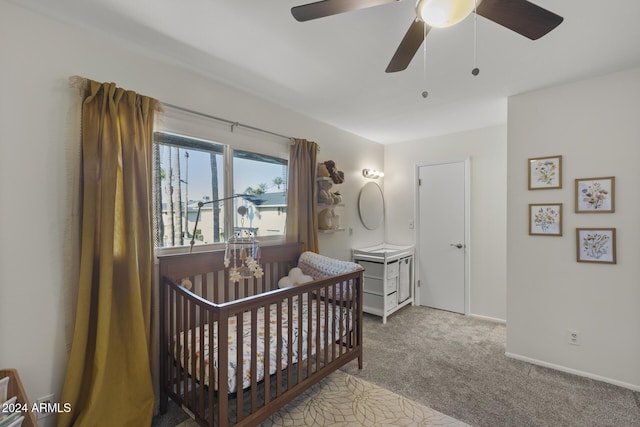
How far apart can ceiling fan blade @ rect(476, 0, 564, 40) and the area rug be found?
2.10m

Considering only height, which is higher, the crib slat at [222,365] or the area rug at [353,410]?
the crib slat at [222,365]

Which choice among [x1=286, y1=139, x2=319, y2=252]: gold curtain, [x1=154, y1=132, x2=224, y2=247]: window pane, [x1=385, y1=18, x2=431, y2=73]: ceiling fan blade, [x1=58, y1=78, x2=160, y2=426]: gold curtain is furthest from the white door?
[x1=58, y1=78, x2=160, y2=426]: gold curtain

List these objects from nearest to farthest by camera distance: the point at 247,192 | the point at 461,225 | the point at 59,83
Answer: the point at 59,83 < the point at 247,192 < the point at 461,225

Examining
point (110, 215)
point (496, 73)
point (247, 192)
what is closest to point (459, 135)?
point (496, 73)

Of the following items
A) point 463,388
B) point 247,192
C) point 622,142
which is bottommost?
point 463,388

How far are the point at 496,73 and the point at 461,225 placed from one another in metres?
2.00

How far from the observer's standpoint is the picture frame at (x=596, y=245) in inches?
85.0

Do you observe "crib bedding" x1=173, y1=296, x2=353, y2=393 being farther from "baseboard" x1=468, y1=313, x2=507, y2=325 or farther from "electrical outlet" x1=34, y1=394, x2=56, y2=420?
"baseboard" x1=468, y1=313, x2=507, y2=325

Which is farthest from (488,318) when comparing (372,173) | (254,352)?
(254,352)

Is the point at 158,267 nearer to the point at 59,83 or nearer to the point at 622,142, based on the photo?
the point at 59,83

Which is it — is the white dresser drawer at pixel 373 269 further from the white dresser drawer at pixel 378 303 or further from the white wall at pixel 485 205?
the white wall at pixel 485 205

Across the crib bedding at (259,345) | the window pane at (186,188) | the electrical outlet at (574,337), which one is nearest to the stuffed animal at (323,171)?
the window pane at (186,188)

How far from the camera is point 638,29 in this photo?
163 cm

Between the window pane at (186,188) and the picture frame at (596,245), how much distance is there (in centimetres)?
283
